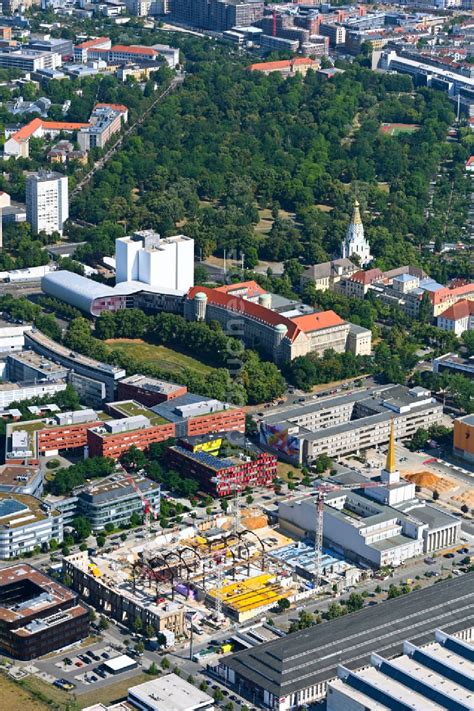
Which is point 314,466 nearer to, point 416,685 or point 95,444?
point 95,444

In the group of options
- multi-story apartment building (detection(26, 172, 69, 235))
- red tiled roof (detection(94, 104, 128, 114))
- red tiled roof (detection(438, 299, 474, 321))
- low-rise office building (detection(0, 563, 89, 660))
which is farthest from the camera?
red tiled roof (detection(94, 104, 128, 114))

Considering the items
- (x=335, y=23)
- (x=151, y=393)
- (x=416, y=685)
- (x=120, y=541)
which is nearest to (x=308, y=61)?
(x=335, y=23)

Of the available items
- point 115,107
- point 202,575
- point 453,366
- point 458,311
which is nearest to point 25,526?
point 202,575

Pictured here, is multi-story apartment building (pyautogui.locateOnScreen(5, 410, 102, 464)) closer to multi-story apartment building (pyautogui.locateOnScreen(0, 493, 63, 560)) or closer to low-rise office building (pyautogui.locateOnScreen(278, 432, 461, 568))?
multi-story apartment building (pyautogui.locateOnScreen(0, 493, 63, 560))

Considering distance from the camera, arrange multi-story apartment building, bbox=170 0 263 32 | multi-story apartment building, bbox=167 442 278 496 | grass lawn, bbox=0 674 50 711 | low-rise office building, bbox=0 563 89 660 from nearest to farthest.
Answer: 1. grass lawn, bbox=0 674 50 711
2. low-rise office building, bbox=0 563 89 660
3. multi-story apartment building, bbox=167 442 278 496
4. multi-story apartment building, bbox=170 0 263 32

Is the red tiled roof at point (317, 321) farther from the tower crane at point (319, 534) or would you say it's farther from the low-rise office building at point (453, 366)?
the tower crane at point (319, 534)

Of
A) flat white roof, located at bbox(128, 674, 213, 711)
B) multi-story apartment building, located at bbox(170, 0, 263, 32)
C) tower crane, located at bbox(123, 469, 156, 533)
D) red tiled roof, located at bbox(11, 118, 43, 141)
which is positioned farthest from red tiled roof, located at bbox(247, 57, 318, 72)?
flat white roof, located at bbox(128, 674, 213, 711)
